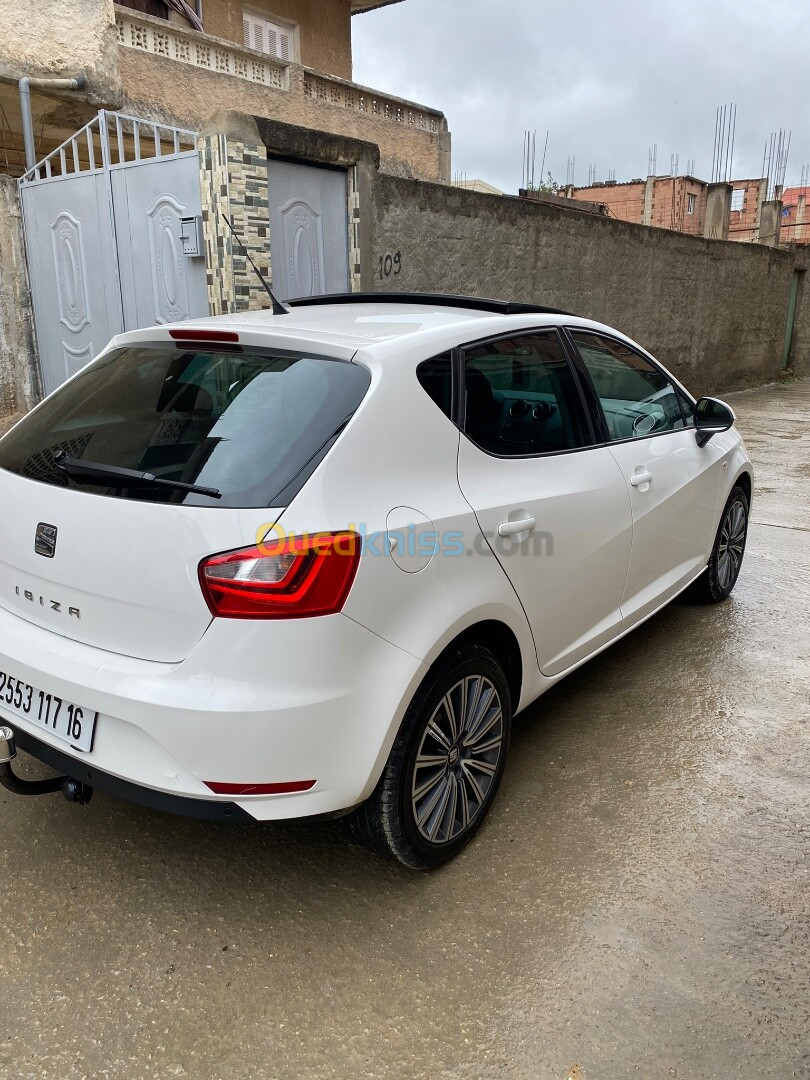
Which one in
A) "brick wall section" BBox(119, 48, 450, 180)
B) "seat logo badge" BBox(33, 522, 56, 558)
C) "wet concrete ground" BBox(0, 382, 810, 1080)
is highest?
"brick wall section" BBox(119, 48, 450, 180)

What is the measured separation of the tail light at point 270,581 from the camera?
6.54ft

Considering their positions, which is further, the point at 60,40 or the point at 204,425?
the point at 60,40

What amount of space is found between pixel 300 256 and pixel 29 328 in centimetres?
289

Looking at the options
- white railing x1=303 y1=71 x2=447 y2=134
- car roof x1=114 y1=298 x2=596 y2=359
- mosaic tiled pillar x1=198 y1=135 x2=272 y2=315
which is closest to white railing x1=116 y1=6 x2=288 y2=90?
white railing x1=303 y1=71 x2=447 y2=134

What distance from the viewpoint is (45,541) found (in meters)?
2.30

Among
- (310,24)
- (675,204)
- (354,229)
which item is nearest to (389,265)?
(354,229)

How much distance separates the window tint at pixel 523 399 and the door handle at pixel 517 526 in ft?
0.73

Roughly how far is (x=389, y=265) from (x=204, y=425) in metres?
5.62

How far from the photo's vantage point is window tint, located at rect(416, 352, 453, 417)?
8.14 feet

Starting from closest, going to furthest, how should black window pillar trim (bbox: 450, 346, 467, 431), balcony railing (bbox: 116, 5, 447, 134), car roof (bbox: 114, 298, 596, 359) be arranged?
1. car roof (bbox: 114, 298, 596, 359)
2. black window pillar trim (bbox: 450, 346, 467, 431)
3. balcony railing (bbox: 116, 5, 447, 134)

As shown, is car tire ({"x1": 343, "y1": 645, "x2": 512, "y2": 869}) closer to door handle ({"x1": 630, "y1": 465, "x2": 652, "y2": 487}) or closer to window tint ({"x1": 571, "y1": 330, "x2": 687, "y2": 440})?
door handle ({"x1": 630, "y1": 465, "x2": 652, "y2": 487})

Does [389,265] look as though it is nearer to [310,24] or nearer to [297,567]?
[297,567]

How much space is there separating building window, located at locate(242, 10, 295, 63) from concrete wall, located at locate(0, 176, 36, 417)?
30.9 feet

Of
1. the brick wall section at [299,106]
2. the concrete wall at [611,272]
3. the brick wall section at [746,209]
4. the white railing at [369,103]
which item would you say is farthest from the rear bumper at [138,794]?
the brick wall section at [746,209]
